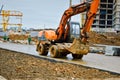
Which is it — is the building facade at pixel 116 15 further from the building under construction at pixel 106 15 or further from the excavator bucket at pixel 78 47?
the excavator bucket at pixel 78 47

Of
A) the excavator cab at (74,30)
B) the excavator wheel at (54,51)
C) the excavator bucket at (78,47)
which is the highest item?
the excavator cab at (74,30)

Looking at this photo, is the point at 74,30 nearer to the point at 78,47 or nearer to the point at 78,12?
the point at 78,12

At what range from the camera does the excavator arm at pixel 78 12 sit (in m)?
25.5

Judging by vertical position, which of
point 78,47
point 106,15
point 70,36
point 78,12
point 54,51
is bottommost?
point 54,51

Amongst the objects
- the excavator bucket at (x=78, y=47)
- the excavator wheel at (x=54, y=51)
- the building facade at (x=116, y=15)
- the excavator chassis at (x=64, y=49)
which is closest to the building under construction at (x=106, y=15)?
the building facade at (x=116, y=15)

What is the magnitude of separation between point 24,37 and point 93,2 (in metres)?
67.0

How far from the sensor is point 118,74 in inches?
691

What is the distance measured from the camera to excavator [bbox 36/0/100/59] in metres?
25.7

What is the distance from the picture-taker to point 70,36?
92.9 feet

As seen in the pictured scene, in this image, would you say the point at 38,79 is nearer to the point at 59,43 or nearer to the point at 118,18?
the point at 59,43

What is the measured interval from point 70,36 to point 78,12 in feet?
6.74

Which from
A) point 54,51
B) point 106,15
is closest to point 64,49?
point 54,51

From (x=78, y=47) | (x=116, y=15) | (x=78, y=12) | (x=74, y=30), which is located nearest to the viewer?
(x=78, y=47)

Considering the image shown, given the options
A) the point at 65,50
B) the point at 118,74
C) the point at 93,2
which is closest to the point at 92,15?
the point at 93,2
